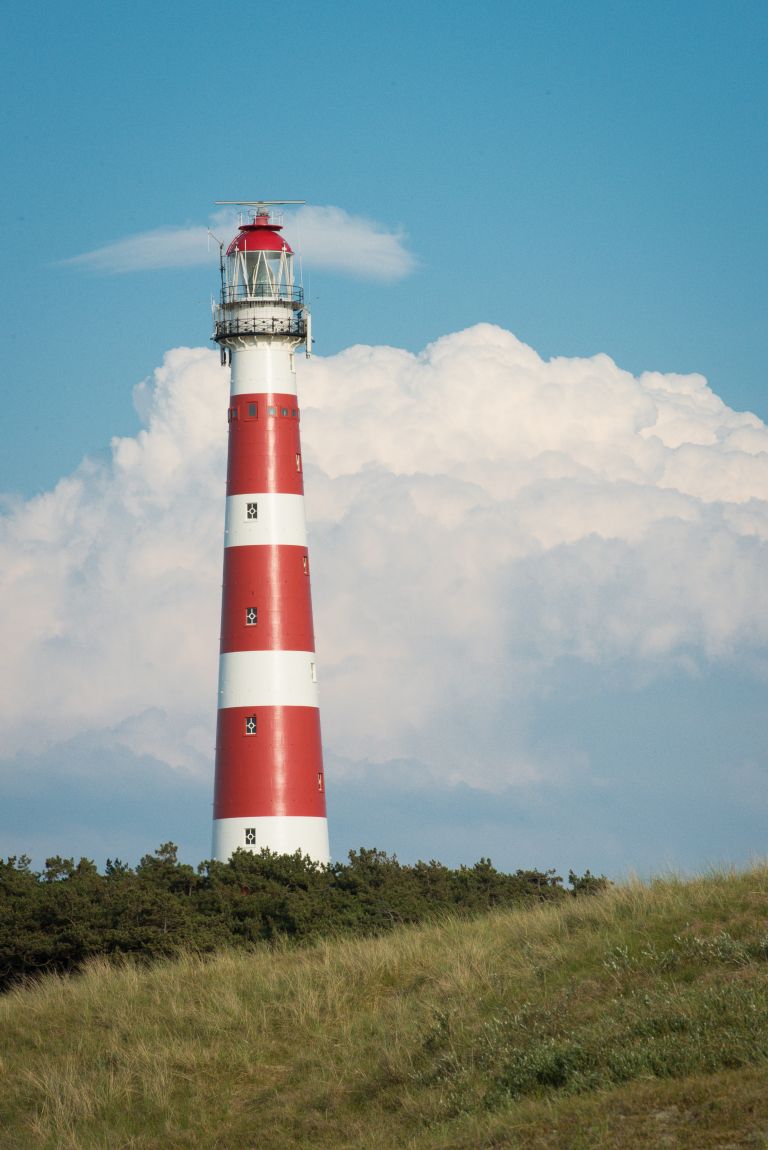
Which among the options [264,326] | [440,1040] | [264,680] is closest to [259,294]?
[264,326]

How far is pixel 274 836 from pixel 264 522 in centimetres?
792

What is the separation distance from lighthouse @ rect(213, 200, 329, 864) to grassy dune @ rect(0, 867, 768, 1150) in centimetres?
1435

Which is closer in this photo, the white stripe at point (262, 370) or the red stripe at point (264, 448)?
the red stripe at point (264, 448)

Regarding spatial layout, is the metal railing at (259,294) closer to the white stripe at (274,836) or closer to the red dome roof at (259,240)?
the red dome roof at (259,240)

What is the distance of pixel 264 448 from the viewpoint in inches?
1547

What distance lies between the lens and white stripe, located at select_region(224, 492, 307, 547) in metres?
38.8

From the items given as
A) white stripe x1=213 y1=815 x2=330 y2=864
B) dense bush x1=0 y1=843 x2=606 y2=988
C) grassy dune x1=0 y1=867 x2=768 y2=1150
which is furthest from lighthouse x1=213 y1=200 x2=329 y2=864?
grassy dune x1=0 y1=867 x2=768 y2=1150

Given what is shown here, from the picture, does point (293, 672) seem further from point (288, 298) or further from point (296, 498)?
point (288, 298)

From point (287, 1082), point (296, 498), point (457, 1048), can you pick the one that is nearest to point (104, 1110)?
point (287, 1082)

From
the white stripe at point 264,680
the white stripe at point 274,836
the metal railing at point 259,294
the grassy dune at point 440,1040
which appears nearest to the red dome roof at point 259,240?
the metal railing at point 259,294

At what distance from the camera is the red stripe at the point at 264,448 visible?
128 feet

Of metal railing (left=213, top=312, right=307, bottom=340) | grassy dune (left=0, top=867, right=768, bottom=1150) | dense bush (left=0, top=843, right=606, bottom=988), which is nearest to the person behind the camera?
grassy dune (left=0, top=867, right=768, bottom=1150)

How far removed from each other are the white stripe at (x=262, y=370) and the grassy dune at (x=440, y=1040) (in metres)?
19.9

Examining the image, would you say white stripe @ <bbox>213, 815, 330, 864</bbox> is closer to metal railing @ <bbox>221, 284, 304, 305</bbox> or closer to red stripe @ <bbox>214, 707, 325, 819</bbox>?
red stripe @ <bbox>214, 707, 325, 819</bbox>
